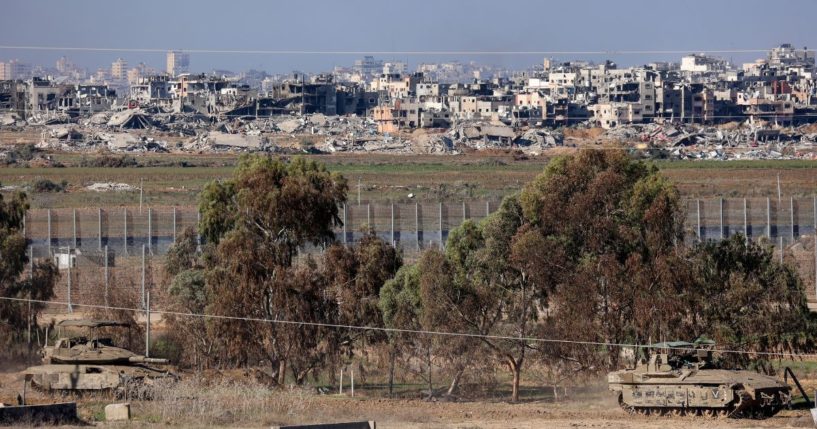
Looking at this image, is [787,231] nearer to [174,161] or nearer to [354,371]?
[354,371]

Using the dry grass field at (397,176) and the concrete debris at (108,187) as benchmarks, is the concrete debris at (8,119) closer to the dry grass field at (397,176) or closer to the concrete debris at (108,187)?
the dry grass field at (397,176)

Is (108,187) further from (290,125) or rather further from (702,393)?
(290,125)

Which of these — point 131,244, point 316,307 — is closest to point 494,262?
point 316,307

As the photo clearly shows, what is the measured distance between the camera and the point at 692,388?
3122 centimetres

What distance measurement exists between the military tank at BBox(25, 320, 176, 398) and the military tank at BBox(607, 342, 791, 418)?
9.68 metres

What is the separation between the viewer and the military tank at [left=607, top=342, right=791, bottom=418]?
30.5 meters

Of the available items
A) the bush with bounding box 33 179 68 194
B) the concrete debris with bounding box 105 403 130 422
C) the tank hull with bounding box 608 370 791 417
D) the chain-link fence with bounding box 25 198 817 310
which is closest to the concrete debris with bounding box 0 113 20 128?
the bush with bounding box 33 179 68 194

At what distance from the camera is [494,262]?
3778 cm

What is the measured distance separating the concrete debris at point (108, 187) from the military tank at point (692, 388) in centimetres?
6430

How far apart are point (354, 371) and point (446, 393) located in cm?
393

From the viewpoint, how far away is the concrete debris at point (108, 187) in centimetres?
9294

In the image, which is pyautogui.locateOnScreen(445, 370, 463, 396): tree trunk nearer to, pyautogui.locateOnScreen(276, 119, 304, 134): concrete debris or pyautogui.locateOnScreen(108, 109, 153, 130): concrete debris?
pyautogui.locateOnScreen(276, 119, 304, 134): concrete debris

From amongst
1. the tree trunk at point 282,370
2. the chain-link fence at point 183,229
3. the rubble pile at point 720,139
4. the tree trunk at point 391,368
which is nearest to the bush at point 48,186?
the chain-link fence at point 183,229

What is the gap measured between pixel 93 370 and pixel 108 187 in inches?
2429
